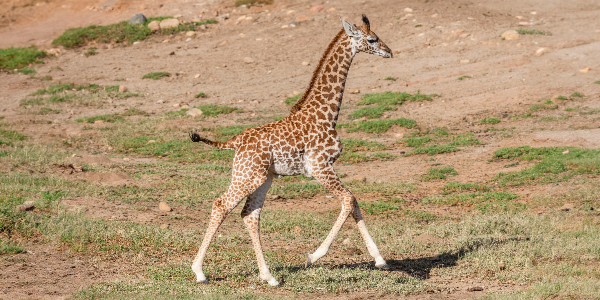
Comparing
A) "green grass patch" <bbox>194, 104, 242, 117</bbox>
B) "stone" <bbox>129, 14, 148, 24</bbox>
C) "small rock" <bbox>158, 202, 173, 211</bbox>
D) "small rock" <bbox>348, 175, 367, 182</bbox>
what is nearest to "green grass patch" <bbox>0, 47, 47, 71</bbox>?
"stone" <bbox>129, 14, 148, 24</bbox>

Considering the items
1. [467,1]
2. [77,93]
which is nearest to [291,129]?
[77,93]

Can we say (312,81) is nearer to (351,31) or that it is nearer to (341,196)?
(351,31)

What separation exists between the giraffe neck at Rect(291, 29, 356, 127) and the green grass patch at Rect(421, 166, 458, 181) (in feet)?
17.8

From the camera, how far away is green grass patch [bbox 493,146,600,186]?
1164 cm

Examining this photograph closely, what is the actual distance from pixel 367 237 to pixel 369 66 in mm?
14077

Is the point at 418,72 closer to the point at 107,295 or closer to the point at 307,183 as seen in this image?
the point at 307,183

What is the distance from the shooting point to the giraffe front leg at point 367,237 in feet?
24.4

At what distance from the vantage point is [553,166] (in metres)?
12.0

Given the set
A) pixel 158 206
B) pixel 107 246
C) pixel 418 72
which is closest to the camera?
pixel 107 246

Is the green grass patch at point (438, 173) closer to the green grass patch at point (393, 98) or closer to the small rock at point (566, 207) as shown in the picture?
the small rock at point (566, 207)

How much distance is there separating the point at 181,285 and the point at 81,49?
65.2 feet

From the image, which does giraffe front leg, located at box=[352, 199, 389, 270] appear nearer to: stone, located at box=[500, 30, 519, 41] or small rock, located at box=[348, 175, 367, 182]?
small rock, located at box=[348, 175, 367, 182]

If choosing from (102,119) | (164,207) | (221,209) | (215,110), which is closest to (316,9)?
(215,110)

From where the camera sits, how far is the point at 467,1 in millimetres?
24562
